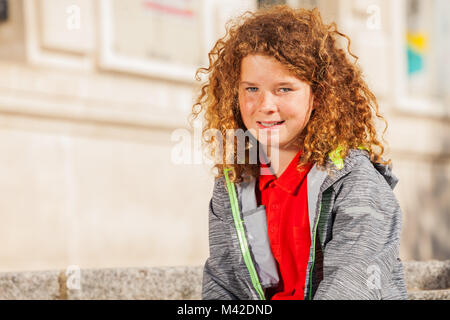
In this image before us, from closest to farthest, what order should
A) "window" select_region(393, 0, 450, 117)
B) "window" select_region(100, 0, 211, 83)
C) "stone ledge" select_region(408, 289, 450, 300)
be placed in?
"stone ledge" select_region(408, 289, 450, 300)
"window" select_region(100, 0, 211, 83)
"window" select_region(393, 0, 450, 117)

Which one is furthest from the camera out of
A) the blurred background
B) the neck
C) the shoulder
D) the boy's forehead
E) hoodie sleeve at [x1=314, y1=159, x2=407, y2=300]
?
the blurred background

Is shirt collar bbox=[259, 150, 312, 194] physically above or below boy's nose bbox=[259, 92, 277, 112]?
below

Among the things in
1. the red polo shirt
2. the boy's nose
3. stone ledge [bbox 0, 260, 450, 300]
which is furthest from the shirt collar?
stone ledge [bbox 0, 260, 450, 300]

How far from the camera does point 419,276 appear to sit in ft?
12.4

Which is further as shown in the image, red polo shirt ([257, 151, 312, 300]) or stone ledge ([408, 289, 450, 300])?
stone ledge ([408, 289, 450, 300])

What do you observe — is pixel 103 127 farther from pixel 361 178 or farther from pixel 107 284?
pixel 361 178

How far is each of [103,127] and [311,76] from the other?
15.7ft

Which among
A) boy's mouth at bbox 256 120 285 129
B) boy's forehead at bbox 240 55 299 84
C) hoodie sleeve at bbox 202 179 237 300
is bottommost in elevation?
hoodie sleeve at bbox 202 179 237 300

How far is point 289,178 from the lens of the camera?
250 cm

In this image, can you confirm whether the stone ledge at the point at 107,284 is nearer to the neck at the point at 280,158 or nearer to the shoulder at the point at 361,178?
the neck at the point at 280,158

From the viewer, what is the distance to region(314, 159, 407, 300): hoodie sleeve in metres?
2.20

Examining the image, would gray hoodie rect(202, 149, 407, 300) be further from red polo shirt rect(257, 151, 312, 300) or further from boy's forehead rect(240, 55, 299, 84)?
boy's forehead rect(240, 55, 299, 84)

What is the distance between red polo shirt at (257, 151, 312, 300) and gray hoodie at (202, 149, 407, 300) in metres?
0.03
